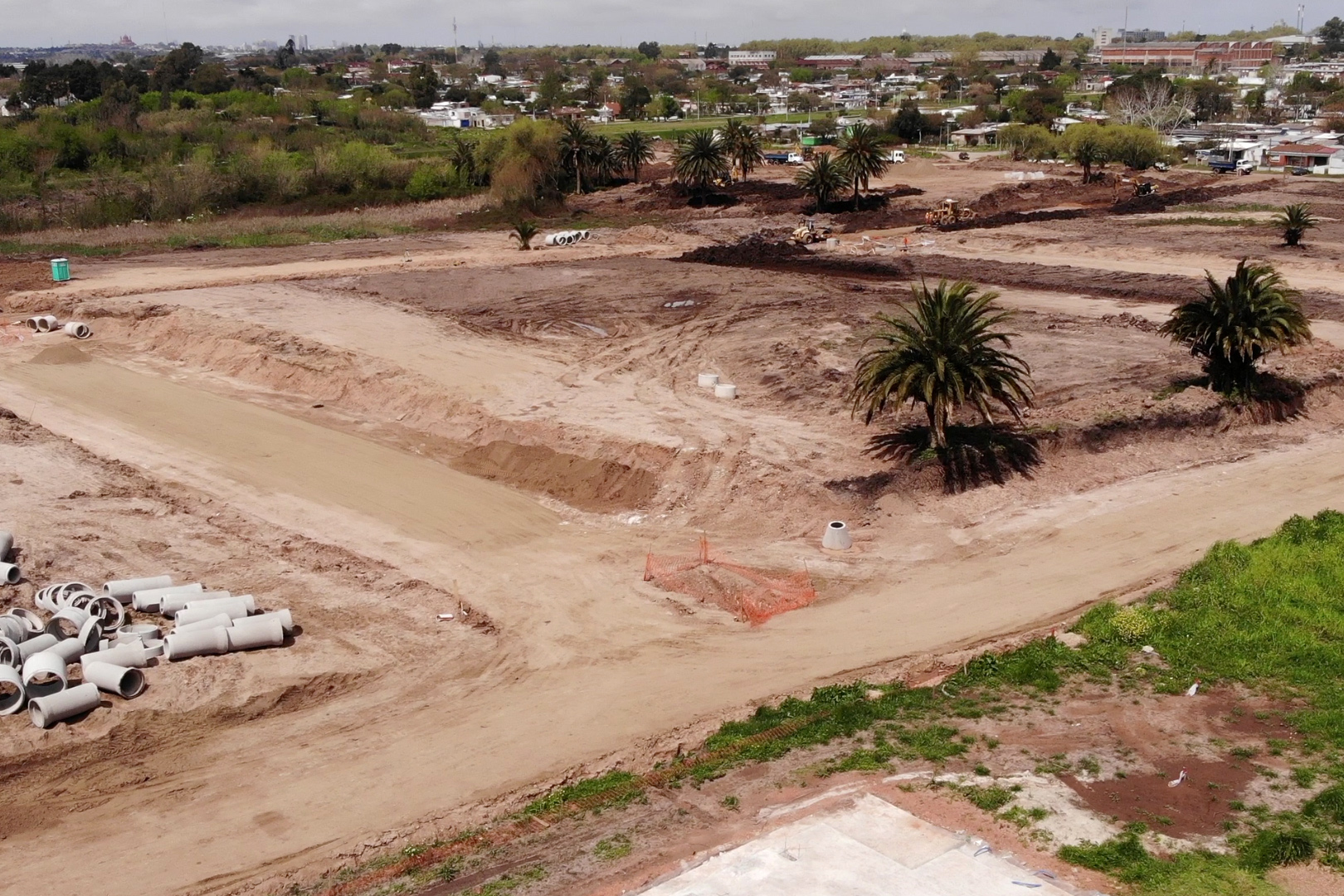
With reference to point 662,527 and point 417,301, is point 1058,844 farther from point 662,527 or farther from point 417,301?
point 417,301

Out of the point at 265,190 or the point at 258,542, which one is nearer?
the point at 258,542

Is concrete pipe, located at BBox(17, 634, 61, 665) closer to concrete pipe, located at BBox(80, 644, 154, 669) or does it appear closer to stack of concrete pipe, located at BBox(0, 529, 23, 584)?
concrete pipe, located at BBox(80, 644, 154, 669)

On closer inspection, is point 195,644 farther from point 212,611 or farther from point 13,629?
point 13,629

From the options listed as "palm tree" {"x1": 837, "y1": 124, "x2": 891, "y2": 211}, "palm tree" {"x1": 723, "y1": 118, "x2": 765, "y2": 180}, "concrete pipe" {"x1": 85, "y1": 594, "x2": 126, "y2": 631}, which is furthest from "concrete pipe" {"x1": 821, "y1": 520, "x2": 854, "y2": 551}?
"palm tree" {"x1": 723, "y1": 118, "x2": 765, "y2": 180}

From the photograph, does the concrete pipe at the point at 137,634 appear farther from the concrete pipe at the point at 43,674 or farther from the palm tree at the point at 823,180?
the palm tree at the point at 823,180

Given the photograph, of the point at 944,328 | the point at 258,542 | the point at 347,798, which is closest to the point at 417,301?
the point at 258,542

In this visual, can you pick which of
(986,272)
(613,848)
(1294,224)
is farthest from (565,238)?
(613,848)
